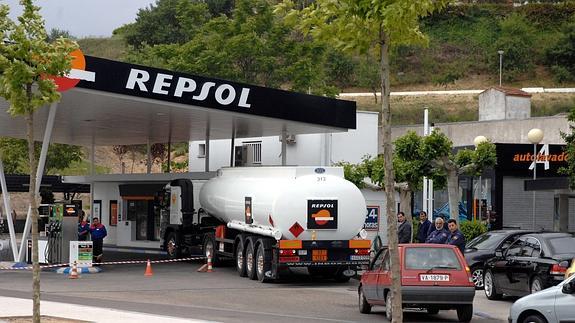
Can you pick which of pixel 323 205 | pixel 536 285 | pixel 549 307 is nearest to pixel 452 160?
pixel 323 205

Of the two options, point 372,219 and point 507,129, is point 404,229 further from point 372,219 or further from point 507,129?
point 507,129

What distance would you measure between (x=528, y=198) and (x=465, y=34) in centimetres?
7903

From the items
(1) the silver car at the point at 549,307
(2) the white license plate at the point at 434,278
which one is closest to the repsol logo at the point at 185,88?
(2) the white license plate at the point at 434,278

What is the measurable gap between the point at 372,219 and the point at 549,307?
21599 mm

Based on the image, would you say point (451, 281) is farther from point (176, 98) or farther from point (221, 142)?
point (221, 142)

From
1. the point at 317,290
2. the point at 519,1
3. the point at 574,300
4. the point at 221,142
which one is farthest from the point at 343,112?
the point at 519,1

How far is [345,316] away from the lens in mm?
20266

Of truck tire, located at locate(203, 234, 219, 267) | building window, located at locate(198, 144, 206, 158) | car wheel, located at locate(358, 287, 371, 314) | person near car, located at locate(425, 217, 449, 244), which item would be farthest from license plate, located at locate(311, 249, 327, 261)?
building window, located at locate(198, 144, 206, 158)

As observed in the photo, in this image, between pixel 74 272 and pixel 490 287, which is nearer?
pixel 490 287

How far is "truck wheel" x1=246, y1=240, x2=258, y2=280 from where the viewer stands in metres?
29.1

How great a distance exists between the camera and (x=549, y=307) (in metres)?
14.9

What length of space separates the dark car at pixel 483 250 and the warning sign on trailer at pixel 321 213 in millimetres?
3597

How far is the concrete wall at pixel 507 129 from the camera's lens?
4681 centimetres

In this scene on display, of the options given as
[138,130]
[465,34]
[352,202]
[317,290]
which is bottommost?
[317,290]
